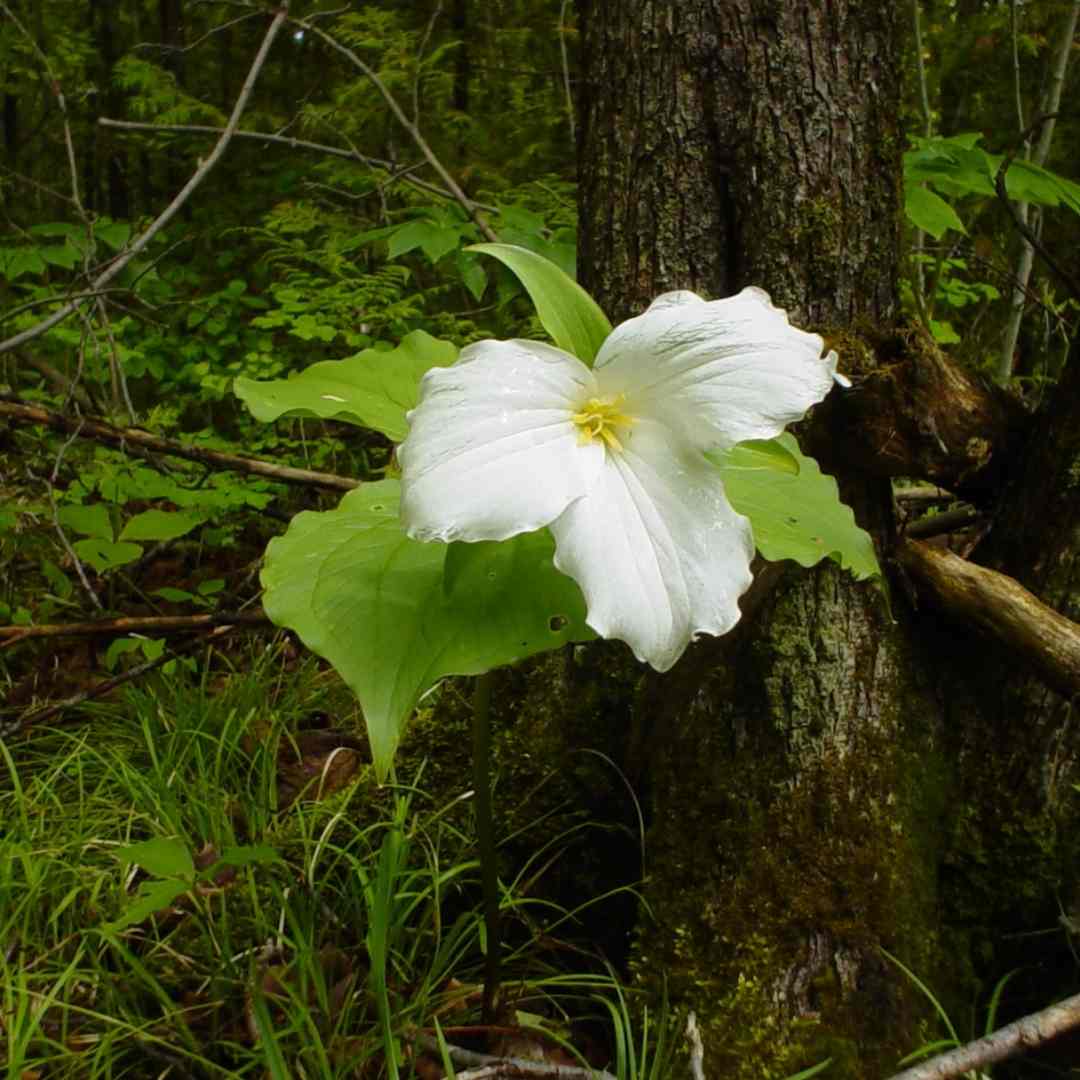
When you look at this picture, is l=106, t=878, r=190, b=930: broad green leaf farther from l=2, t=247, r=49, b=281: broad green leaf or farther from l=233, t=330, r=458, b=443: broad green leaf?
l=2, t=247, r=49, b=281: broad green leaf

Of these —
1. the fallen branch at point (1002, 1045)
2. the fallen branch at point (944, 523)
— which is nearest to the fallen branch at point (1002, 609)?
the fallen branch at point (944, 523)

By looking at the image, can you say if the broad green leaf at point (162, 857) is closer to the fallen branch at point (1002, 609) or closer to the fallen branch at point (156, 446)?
the fallen branch at point (156, 446)

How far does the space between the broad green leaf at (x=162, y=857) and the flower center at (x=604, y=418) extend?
0.84 meters

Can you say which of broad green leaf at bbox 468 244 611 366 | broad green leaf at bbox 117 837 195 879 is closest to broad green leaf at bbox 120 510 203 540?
broad green leaf at bbox 117 837 195 879

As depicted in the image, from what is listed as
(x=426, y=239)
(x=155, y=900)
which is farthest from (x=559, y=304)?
(x=426, y=239)

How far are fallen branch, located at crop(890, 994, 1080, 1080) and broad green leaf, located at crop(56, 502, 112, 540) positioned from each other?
1945 mm

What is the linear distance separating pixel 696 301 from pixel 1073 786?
1007 millimetres

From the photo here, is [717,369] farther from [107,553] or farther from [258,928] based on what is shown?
[107,553]

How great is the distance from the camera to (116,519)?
240cm

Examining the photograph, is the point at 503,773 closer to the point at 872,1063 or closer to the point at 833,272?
the point at 872,1063

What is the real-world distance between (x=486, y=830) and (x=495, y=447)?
0.54 m

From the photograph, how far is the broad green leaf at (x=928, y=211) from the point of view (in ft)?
6.51

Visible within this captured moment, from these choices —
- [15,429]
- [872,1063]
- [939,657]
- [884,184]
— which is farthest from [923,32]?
[872,1063]

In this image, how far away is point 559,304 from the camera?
96 centimetres
